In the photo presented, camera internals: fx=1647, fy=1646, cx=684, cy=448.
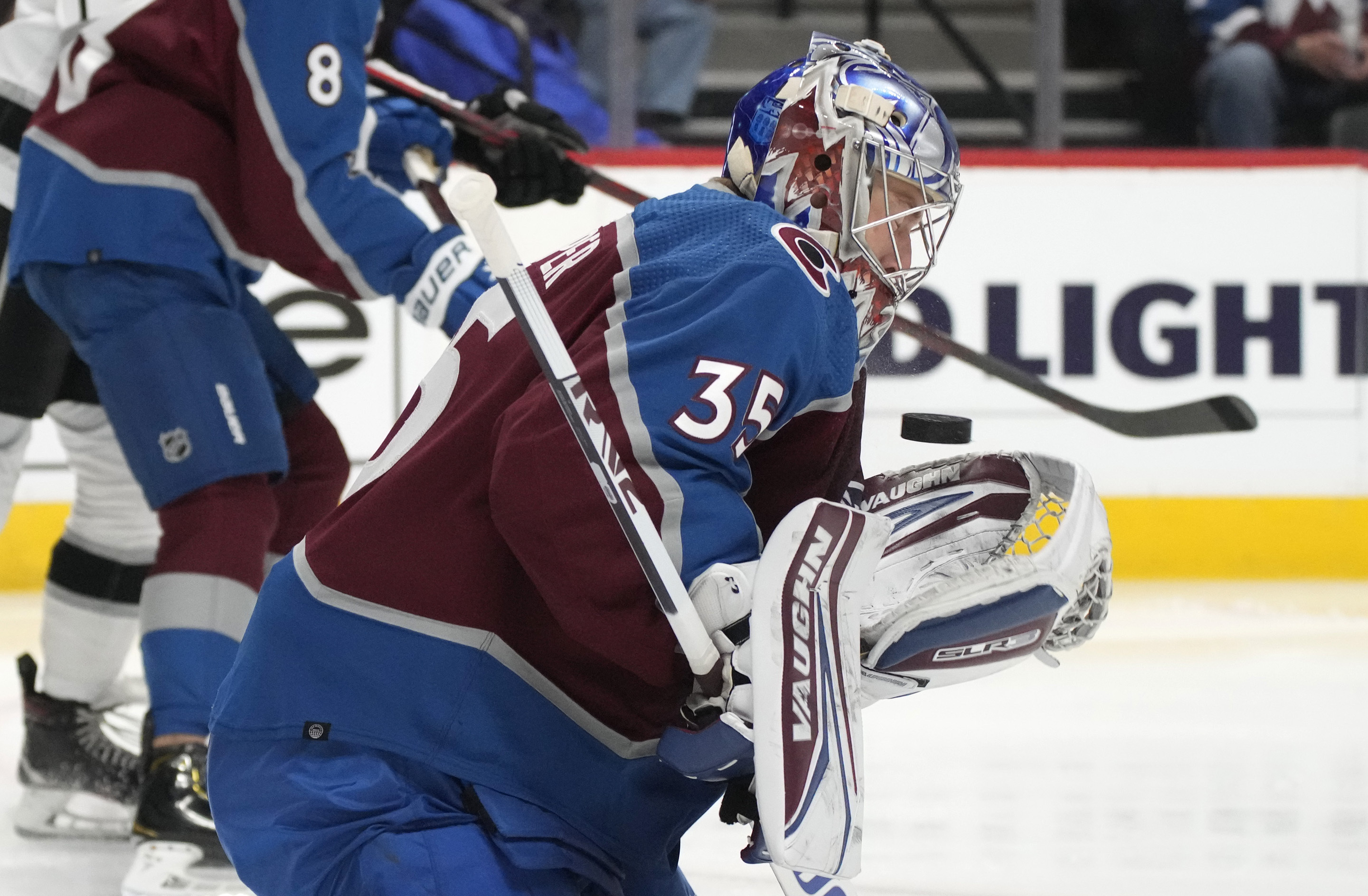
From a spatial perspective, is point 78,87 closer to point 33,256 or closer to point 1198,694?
point 33,256

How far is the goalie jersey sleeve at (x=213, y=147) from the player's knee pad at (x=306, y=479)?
0.28 metres

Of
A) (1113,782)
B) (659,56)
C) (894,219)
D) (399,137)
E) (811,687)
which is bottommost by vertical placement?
(1113,782)

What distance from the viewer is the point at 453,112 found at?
8.19 feet

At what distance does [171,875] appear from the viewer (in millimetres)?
1869

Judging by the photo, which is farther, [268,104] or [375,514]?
[268,104]

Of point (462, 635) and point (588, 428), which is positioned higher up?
point (588, 428)

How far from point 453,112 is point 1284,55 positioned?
2.95 m

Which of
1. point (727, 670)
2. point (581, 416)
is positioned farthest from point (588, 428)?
point (727, 670)

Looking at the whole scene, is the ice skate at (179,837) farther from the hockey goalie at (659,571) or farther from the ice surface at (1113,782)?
the hockey goalie at (659,571)

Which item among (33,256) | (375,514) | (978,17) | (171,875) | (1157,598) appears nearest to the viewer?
(375,514)

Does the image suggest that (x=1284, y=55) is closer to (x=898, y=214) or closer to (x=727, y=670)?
(x=898, y=214)

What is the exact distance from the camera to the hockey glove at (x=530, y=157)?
7.75 feet

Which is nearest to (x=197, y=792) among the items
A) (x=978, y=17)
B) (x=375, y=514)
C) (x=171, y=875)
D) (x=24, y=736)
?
(x=171, y=875)

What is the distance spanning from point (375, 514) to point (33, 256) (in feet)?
3.52
